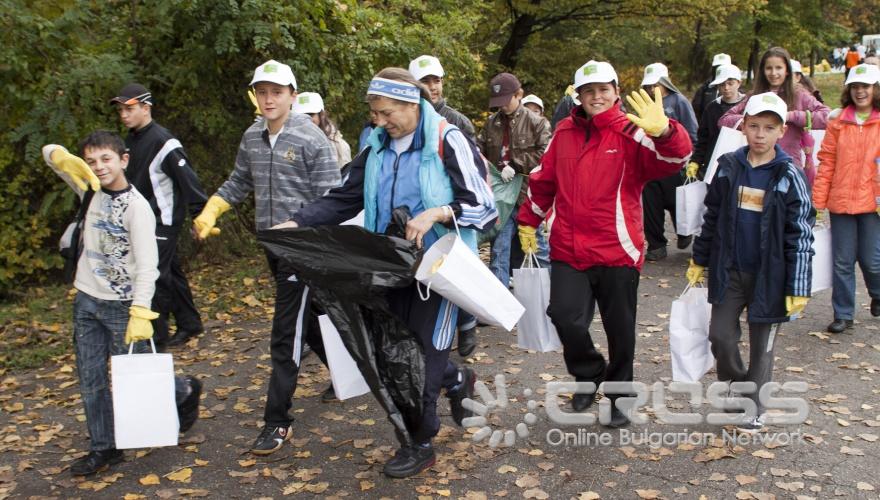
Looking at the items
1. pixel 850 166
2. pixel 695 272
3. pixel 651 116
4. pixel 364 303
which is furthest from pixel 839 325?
pixel 364 303

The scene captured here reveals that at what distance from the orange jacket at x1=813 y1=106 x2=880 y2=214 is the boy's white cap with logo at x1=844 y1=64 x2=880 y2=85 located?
271 mm

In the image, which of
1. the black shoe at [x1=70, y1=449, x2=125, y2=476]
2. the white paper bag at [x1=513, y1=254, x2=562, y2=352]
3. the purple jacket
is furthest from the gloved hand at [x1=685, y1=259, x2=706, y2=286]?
the black shoe at [x1=70, y1=449, x2=125, y2=476]

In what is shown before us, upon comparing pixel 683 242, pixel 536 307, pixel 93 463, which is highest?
pixel 536 307

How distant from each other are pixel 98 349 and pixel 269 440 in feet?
3.58

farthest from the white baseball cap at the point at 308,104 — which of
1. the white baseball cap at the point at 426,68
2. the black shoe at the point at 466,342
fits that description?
the black shoe at the point at 466,342

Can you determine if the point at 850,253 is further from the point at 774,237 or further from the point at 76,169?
the point at 76,169

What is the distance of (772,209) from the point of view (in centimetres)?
480

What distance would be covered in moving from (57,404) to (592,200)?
417cm

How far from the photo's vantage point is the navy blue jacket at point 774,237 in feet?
15.6

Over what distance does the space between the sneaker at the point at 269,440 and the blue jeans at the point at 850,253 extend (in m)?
4.63

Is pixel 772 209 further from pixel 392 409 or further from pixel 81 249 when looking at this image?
pixel 81 249

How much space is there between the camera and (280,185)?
17.6ft

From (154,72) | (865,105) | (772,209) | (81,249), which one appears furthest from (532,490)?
(154,72)

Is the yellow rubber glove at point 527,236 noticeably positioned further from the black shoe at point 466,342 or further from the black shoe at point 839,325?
the black shoe at point 839,325
